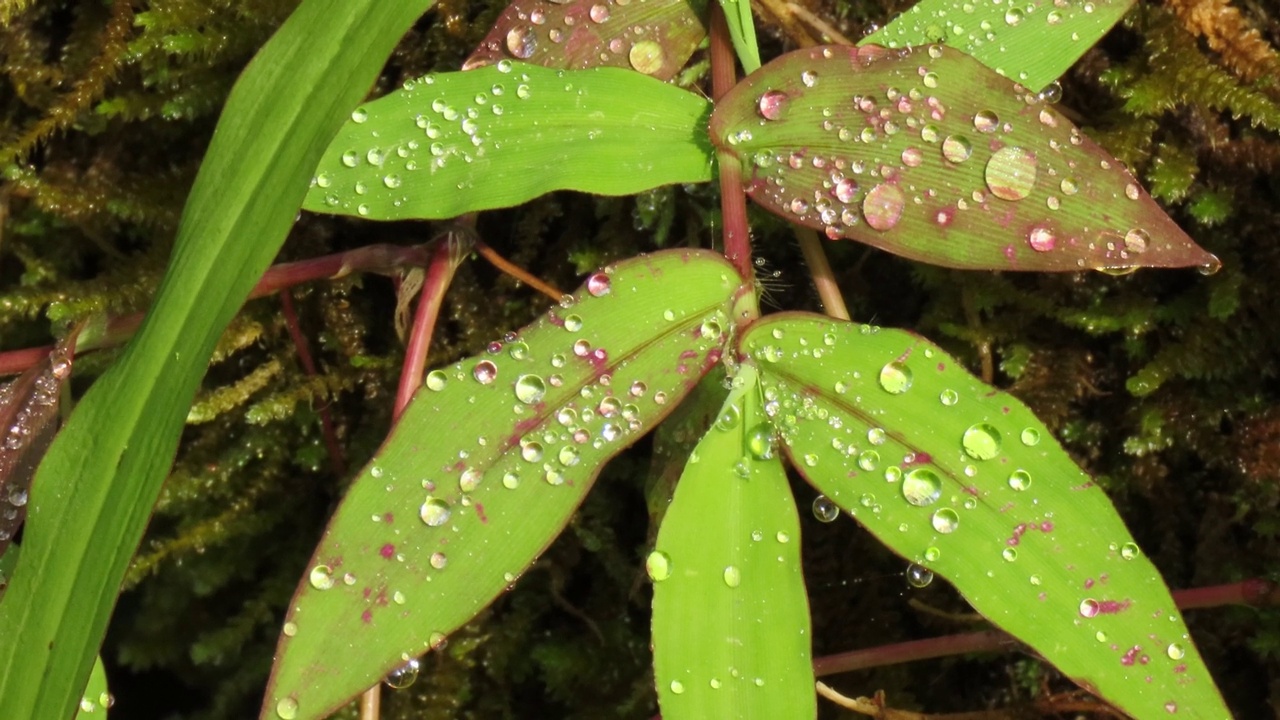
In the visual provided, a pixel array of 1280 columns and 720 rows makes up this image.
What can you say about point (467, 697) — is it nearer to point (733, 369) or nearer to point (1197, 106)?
point (733, 369)

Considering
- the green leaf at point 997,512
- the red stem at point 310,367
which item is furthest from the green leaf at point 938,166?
A: the red stem at point 310,367

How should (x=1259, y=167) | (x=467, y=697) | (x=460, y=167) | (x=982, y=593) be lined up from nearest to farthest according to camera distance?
(x=982, y=593) → (x=460, y=167) → (x=1259, y=167) → (x=467, y=697)

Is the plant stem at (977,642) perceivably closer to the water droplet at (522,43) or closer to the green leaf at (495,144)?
the green leaf at (495,144)

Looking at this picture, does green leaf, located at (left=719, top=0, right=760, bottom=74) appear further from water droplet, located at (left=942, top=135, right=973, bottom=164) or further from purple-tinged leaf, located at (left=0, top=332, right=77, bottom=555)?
purple-tinged leaf, located at (left=0, top=332, right=77, bottom=555)

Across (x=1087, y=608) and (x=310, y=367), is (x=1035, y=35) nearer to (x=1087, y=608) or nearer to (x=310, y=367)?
(x=1087, y=608)

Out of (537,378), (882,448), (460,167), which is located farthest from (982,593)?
(460,167)

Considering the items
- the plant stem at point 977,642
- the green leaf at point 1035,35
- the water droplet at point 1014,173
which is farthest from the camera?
the plant stem at point 977,642
